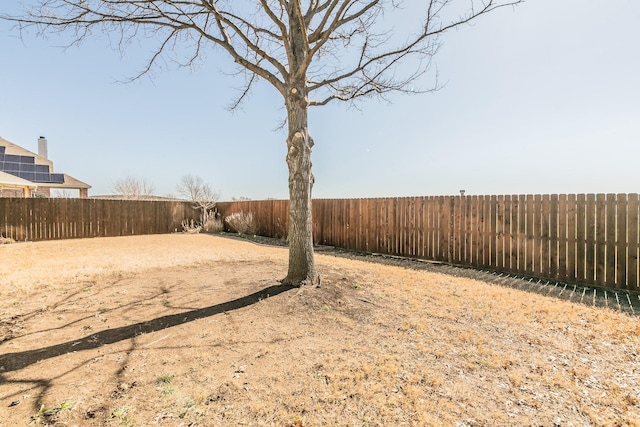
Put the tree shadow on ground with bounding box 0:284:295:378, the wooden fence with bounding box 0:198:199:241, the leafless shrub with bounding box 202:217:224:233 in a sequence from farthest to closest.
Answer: the leafless shrub with bounding box 202:217:224:233 → the wooden fence with bounding box 0:198:199:241 → the tree shadow on ground with bounding box 0:284:295:378

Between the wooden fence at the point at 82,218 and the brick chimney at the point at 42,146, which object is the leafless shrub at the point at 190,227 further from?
the brick chimney at the point at 42,146

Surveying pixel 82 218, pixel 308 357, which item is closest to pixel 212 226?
pixel 82 218

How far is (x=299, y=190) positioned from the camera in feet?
12.3

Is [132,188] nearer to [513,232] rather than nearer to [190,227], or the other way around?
[190,227]

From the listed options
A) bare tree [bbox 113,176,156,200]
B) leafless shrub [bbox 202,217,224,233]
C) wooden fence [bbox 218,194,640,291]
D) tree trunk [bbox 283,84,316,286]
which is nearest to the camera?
tree trunk [bbox 283,84,316,286]

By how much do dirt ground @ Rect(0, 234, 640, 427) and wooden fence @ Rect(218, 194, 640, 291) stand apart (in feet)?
6.03

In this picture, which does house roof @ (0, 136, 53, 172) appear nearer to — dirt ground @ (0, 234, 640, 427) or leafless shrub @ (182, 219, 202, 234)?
leafless shrub @ (182, 219, 202, 234)

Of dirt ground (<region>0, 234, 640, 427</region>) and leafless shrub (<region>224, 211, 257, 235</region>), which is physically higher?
leafless shrub (<region>224, 211, 257, 235</region>)

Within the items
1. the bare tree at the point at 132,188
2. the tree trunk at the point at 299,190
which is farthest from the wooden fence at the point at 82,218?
the tree trunk at the point at 299,190

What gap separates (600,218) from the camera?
4867 millimetres

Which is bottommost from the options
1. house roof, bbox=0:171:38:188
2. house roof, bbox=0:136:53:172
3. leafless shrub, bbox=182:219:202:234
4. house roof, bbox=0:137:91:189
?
leafless shrub, bbox=182:219:202:234

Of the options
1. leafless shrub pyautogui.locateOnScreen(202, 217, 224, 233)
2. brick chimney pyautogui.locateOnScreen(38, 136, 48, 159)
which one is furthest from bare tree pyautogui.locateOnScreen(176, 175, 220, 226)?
brick chimney pyautogui.locateOnScreen(38, 136, 48, 159)

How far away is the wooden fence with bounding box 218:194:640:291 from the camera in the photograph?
4719mm

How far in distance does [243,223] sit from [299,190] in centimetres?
932
